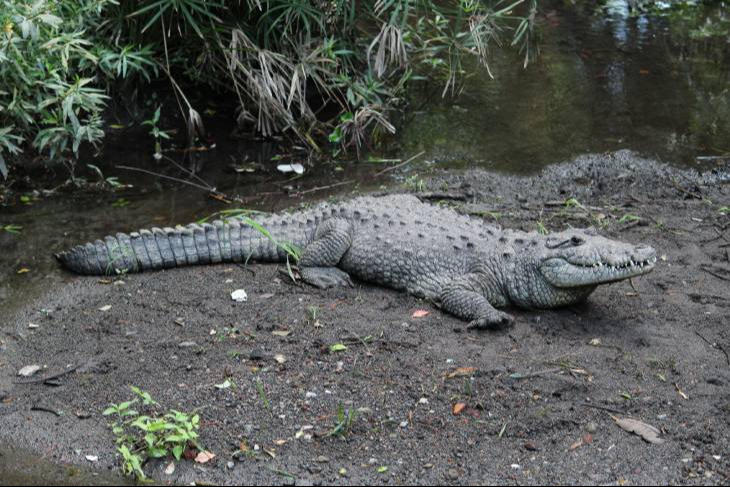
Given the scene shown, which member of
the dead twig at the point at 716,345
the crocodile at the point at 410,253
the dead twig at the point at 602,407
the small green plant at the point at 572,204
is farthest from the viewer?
the small green plant at the point at 572,204

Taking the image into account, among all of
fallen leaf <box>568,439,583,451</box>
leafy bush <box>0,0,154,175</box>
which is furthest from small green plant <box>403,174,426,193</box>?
fallen leaf <box>568,439,583,451</box>

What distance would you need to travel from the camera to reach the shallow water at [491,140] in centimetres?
663

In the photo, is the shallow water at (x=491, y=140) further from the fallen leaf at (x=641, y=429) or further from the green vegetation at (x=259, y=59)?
the fallen leaf at (x=641, y=429)

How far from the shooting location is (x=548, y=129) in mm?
8750

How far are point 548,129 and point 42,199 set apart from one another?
4.93 metres

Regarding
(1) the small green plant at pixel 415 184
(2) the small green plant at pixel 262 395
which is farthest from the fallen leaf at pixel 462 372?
(1) the small green plant at pixel 415 184

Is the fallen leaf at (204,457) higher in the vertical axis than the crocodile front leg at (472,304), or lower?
lower

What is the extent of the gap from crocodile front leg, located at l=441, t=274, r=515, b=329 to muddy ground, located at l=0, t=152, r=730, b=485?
0.30ft

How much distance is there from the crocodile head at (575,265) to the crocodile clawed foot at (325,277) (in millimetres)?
1176

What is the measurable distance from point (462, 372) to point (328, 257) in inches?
62.9

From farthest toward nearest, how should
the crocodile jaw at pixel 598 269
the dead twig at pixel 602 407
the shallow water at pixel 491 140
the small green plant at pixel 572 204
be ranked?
the small green plant at pixel 572 204, the shallow water at pixel 491 140, the crocodile jaw at pixel 598 269, the dead twig at pixel 602 407

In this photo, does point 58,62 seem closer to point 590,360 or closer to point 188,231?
point 188,231

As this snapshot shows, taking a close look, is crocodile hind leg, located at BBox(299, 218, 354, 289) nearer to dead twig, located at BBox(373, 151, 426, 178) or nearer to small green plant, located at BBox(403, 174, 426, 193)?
small green plant, located at BBox(403, 174, 426, 193)

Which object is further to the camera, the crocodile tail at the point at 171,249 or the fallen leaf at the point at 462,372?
the crocodile tail at the point at 171,249
